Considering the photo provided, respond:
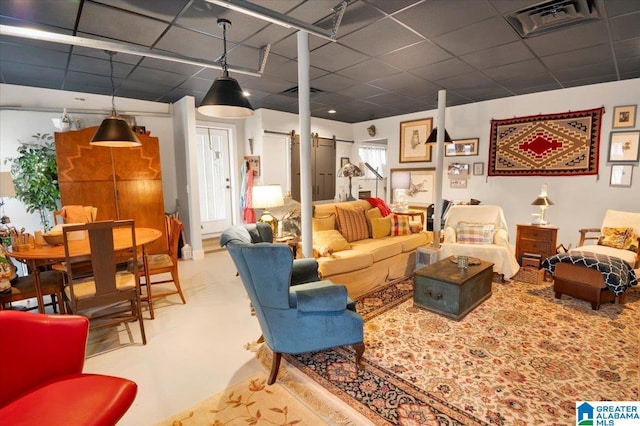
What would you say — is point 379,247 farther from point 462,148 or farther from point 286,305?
point 462,148

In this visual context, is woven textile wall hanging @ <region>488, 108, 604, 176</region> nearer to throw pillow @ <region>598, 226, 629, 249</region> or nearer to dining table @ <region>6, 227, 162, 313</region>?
throw pillow @ <region>598, 226, 629, 249</region>

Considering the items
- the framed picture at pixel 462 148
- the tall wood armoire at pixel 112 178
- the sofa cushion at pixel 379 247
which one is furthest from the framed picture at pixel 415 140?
the tall wood armoire at pixel 112 178

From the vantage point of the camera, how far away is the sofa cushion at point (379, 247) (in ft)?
11.6

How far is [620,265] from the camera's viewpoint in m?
2.99

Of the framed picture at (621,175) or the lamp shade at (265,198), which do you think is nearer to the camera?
the lamp shade at (265,198)

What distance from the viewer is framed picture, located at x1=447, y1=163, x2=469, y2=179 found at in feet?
17.9

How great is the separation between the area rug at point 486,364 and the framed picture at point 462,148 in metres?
3.03

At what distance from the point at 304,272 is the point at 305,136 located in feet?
A: 4.19

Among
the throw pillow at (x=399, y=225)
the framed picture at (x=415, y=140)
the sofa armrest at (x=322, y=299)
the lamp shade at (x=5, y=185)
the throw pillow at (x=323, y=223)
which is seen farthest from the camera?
the framed picture at (x=415, y=140)

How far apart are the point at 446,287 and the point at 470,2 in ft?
7.63

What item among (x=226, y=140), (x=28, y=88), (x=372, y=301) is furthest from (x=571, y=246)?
(x=28, y=88)

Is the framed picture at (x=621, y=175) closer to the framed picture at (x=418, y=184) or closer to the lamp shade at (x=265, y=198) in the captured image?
the framed picture at (x=418, y=184)

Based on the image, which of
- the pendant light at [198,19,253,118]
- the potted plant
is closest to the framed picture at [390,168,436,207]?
the pendant light at [198,19,253,118]

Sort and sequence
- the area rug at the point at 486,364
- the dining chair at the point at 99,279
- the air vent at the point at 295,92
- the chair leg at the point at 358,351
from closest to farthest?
the area rug at the point at 486,364 → the chair leg at the point at 358,351 → the dining chair at the point at 99,279 → the air vent at the point at 295,92
